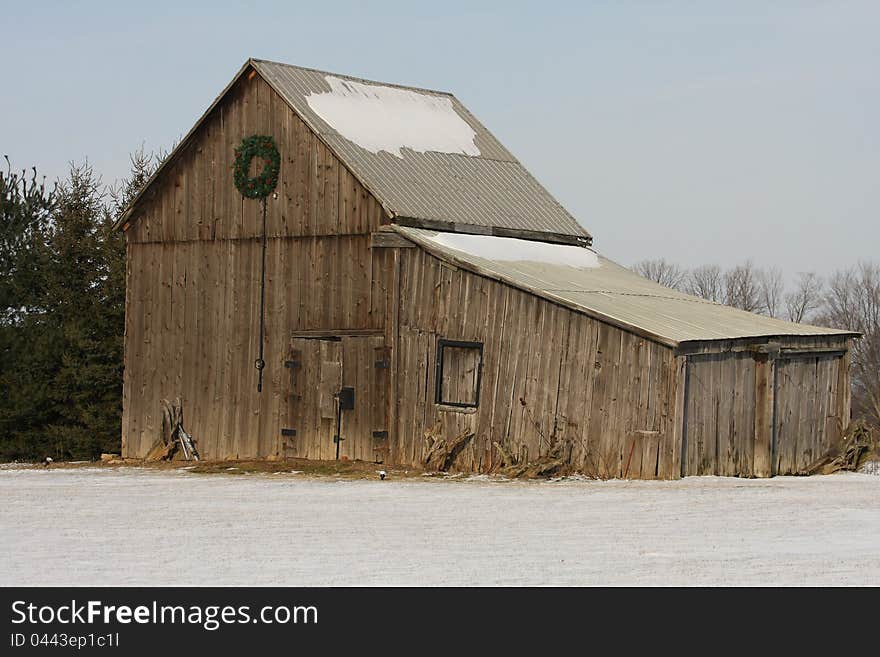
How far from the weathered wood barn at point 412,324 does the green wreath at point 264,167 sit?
0.76 ft

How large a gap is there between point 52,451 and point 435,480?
891 inches

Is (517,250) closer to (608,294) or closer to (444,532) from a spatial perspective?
(608,294)

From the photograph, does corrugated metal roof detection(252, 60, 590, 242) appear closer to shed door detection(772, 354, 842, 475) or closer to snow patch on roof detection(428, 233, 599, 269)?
snow patch on roof detection(428, 233, 599, 269)

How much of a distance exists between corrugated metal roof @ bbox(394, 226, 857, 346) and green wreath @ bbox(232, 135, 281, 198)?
3231 mm

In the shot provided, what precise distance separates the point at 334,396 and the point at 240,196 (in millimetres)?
4527

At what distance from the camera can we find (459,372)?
2494 centimetres

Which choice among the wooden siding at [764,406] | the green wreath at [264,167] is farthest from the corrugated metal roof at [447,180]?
the wooden siding at [764,406]

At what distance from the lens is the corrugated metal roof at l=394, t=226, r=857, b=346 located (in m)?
23.3

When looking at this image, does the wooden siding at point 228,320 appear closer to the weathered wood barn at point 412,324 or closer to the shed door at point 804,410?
the weathered wood barn at point 412,324

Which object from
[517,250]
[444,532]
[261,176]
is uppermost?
[261,176]

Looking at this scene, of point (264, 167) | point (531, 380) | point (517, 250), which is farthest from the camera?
point (517, 250)

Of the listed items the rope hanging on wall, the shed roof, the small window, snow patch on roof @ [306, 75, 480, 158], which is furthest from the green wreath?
the small window

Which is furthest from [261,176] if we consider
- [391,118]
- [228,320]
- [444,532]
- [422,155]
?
[444,532]

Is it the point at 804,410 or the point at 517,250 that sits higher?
the point at 517,250
